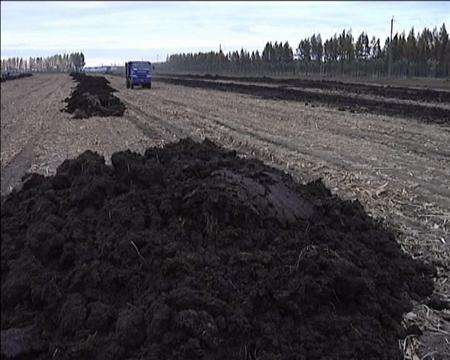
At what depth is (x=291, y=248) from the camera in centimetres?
559

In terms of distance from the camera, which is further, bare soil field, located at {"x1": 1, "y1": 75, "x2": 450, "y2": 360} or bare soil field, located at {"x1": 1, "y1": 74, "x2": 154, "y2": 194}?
bare soil field, located at {"x1": 1, "y1": 74, "x2": 154, "y2": 194}

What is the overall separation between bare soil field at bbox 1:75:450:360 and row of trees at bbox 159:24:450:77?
38.0 metres

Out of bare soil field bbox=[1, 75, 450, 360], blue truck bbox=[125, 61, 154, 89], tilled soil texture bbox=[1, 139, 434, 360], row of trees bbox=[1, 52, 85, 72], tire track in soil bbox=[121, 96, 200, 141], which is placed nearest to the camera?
tilled soil texture bbox=[1, 139, 434, 360]

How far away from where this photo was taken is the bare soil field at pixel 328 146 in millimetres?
7055

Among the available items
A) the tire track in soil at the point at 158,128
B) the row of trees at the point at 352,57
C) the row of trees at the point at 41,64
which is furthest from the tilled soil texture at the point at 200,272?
the row of trees at the point at 41,64

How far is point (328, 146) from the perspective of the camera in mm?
13945

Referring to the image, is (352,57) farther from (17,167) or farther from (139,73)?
(17,167)

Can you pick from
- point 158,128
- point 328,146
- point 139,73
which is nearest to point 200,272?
point 328,146

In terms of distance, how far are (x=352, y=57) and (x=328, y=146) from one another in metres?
63.8

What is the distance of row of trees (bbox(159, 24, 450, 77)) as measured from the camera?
196 ft

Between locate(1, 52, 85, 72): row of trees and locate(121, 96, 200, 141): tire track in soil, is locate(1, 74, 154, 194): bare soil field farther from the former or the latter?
locate(1, 52, 85, 72): row of trees

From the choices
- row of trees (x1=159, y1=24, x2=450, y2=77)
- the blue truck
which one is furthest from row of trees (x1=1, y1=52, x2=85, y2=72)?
the blue truck

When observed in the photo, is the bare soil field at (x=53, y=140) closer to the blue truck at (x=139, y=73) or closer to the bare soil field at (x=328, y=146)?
the bare soil field at (x=328, y=146)

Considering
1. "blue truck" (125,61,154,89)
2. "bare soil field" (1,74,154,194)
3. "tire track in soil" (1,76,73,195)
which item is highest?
"blue truck" (125,61,154,89)
